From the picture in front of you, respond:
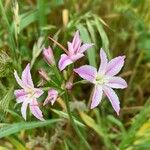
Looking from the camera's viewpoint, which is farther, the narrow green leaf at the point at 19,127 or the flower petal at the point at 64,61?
the narrow green leaf at the point at 19,127

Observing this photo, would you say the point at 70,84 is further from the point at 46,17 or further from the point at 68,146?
the point at 46,17

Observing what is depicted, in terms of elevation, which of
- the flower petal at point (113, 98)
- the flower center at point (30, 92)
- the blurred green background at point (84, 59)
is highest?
the flower center at point (30, 92)

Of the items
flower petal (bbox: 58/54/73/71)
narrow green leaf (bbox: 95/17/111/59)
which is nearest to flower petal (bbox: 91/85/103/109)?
flower petal (bbox: 58/54/73/71)

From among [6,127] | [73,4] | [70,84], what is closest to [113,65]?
[70,84]

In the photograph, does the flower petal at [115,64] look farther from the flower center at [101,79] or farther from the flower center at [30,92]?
the flower center at [30,92]

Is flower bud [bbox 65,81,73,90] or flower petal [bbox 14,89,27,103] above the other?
flower bud [bbox 65,81,73,90]

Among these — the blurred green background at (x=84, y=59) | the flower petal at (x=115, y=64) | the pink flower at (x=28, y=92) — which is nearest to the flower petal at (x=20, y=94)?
the pink flower at (x=28, y=92)

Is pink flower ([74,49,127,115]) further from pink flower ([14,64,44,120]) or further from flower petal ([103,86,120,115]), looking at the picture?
pink flower ([14,64,44,120])
